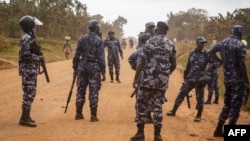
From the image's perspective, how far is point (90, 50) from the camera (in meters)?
9.03

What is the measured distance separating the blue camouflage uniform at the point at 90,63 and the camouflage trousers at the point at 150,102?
1.85 m

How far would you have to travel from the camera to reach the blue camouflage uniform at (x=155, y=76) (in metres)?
7.45

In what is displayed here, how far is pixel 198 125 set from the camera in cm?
979

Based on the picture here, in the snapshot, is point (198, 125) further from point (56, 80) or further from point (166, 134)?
point (56, 80)

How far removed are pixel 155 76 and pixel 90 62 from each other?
2.15 metres

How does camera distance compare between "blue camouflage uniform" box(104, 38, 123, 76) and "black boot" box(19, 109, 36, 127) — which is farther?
"blue camouflage uniform" box(104, 38, 123, 76)

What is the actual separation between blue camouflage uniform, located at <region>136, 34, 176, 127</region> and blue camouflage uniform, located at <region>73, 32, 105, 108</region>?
182cm

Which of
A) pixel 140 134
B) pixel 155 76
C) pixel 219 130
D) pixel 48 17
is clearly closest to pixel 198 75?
pixel 219 130

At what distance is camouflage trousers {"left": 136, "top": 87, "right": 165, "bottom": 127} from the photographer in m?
7.44

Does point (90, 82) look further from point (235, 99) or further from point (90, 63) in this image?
point (235, 99)

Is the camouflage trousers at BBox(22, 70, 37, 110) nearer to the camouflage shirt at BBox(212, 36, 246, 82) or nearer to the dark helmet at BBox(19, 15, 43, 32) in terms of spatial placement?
the dark helmet at BBox(19, 15, 43, 32)

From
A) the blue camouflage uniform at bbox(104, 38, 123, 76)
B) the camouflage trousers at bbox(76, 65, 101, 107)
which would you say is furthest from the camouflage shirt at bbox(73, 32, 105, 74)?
the blue camouflage uniform at bbox(104, 38, 123, 76)

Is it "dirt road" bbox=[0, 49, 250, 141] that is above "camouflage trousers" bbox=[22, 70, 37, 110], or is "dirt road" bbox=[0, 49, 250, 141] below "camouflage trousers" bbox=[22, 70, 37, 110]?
below

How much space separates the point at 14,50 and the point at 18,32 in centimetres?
1107
